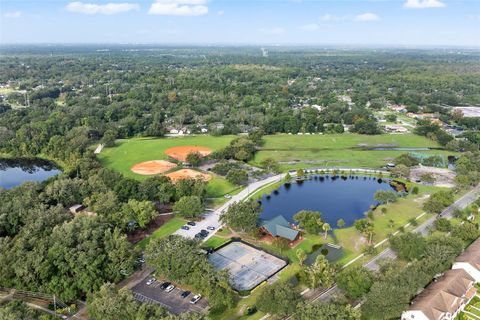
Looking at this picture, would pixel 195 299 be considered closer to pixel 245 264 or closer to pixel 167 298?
pixel 167 298

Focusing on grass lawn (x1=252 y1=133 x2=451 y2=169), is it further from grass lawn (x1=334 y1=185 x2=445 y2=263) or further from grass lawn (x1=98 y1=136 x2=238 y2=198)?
grass lawn (x1=334 y1=185 x2=445 y2=263)

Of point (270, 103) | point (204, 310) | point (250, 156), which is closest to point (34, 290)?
point (204, 310)

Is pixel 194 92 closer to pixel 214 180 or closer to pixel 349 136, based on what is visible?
pixel 349 136

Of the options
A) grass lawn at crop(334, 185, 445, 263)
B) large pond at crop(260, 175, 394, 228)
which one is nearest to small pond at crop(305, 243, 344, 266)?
grass lawn at crop(334, 185, 445, 263)

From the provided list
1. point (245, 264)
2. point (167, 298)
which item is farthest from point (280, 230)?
point (167, 298)

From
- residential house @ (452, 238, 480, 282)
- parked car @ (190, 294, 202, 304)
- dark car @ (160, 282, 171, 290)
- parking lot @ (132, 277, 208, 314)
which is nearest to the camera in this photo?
parking lot @ (132, 277, 208, 314)
